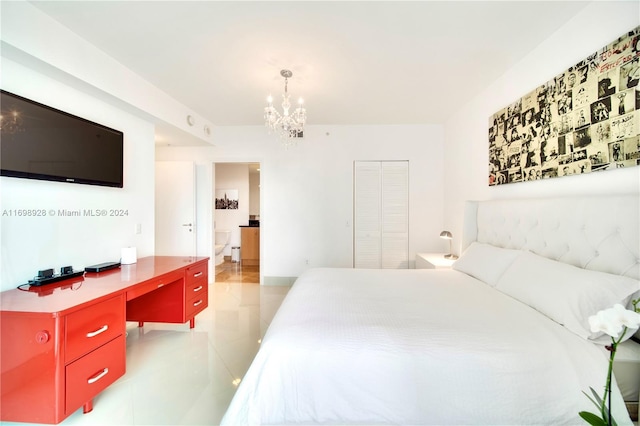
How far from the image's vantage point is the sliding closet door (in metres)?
3.93

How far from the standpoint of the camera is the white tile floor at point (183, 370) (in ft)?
4.99

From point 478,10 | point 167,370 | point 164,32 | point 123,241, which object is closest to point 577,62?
point 478,10

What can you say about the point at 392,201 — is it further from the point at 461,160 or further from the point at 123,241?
the point at 123,241

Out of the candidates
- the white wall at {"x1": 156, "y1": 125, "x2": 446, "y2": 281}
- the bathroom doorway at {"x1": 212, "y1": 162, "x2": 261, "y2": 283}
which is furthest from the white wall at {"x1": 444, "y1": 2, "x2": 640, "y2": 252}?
the bathroom doorway at {"x1": 212, "y1": 162, "x2": 261, "y2": 283}

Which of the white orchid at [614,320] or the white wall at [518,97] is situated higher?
the white wall at [518,97]

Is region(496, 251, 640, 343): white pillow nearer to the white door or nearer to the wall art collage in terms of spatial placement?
the wall art collage

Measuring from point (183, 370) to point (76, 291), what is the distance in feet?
3.23

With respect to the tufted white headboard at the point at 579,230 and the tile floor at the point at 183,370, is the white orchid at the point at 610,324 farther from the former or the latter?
the tile floor at the point at 183,370

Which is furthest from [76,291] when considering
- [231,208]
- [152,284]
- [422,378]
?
[231,208]

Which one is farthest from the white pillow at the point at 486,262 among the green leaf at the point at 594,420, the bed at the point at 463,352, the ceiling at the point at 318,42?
the ceiling at the point at 318,42

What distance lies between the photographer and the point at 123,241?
2.44 metres

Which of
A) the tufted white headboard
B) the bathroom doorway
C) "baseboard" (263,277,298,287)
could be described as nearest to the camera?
the tufted white headboard

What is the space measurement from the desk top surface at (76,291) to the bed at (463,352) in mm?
1115

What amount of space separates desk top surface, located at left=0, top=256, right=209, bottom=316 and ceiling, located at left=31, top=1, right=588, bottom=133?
190cm
